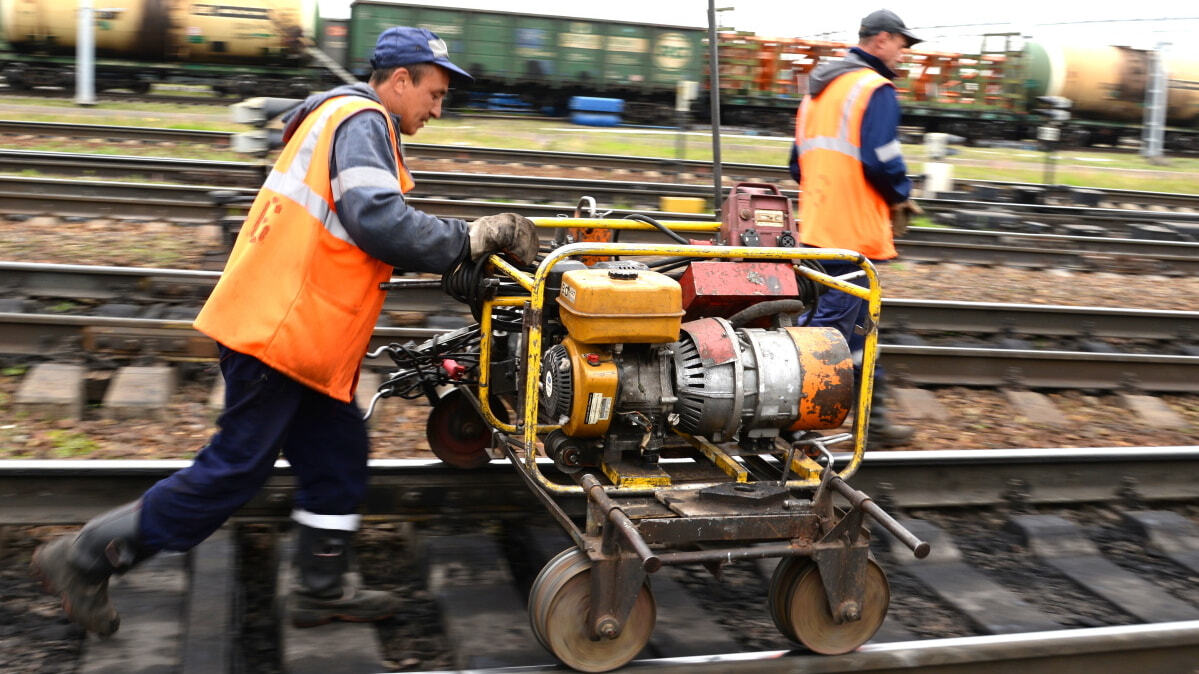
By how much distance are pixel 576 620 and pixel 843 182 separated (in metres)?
2.84

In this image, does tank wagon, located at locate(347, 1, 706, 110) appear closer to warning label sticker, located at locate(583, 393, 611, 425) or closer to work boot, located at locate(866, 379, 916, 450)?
work boot, located at locate(866, 379, 916, 450)

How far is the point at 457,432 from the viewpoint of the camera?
4.42m

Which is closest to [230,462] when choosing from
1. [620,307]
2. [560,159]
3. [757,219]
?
[620,307]

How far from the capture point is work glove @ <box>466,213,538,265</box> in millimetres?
3514

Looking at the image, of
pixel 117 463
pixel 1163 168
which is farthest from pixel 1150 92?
pixel 117 463

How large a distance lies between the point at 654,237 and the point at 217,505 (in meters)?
4.08

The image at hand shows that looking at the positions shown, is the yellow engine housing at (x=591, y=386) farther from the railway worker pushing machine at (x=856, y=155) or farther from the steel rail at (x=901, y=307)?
the steel rail at (x=901, y=307)

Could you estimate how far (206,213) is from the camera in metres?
8.95

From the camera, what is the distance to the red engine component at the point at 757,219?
4.19m

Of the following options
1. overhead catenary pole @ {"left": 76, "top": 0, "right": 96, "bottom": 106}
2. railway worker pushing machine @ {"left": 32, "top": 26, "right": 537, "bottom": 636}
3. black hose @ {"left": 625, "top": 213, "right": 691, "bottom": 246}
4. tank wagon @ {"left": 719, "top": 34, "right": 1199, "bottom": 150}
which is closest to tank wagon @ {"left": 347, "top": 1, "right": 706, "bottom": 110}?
tank wagon @ {"left": 719, "top": 34, "right": 1199, "bottom": 150}

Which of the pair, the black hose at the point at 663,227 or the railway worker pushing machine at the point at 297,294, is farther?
the black hose at the point at 663,227

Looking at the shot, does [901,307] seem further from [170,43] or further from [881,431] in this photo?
[170,43]

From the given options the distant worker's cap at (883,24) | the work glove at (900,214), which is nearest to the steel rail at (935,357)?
the work glove at (900,214)

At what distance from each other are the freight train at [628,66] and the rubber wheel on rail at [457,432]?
2043 centimetres
